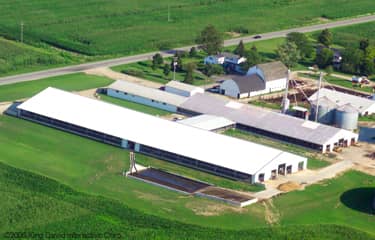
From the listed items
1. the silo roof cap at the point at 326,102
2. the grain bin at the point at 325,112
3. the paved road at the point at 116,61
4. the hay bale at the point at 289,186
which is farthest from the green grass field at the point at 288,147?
the paved road at the point at 116,61

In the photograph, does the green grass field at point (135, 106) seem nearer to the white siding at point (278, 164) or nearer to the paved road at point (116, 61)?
the paved road at point (116, 61)

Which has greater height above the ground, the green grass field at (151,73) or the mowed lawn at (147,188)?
the green grass field at (151,73)

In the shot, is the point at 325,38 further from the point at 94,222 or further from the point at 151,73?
the point at 94,222

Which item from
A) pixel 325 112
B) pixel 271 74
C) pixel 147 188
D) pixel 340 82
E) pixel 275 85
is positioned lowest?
pixel 147 188

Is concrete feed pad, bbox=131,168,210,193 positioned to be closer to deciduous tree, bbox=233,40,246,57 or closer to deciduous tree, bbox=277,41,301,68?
deciduous tree, bbox=277,41,301,68

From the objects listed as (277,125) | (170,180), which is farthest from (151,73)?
(170,180)

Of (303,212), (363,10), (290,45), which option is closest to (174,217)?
(303,212)

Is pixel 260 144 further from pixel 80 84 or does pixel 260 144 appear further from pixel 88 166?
pixel 80 84
